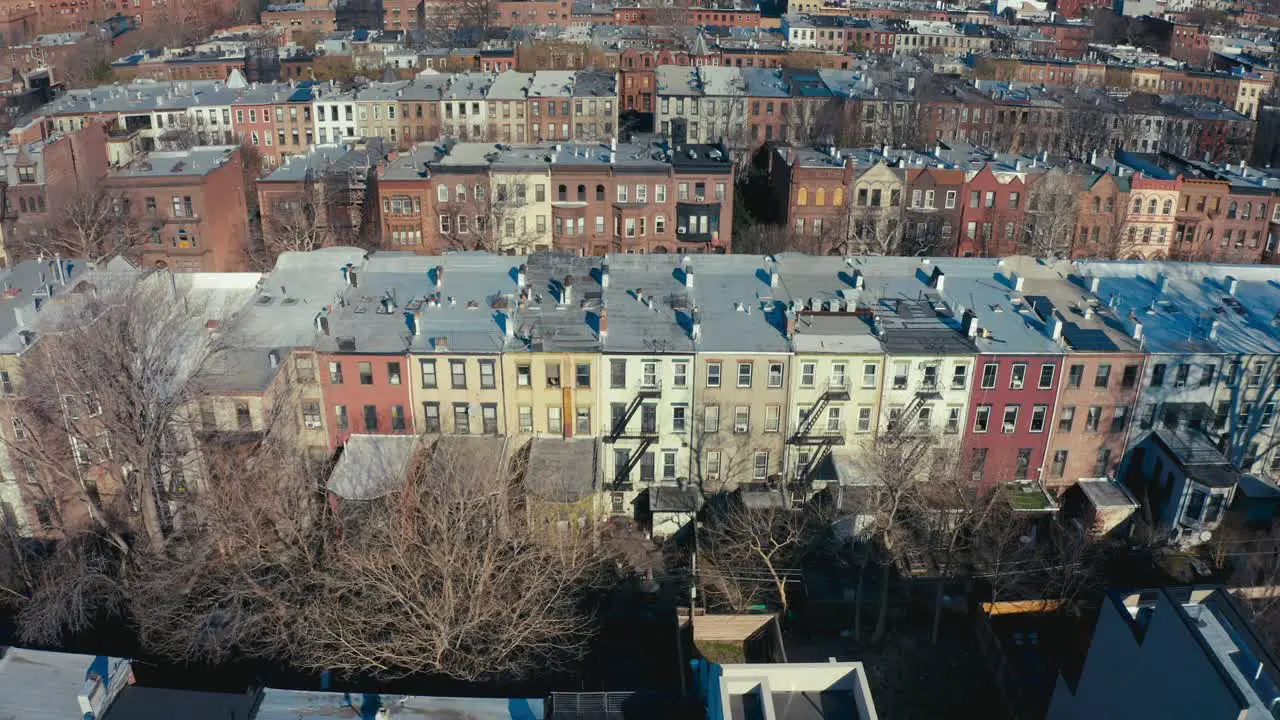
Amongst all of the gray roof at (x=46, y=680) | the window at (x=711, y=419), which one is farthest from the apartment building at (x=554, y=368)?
the gray roof at (x=46, y=680)

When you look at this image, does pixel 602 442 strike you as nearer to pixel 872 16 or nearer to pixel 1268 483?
pixel 1268 483

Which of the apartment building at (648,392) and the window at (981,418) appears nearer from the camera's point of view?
the apartment building at (648,392)

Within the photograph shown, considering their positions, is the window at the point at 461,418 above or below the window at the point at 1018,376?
below

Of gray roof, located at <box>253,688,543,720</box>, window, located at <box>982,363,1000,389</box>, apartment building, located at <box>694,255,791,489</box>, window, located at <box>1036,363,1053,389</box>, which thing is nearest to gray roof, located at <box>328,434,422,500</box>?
gray roof, located at <box>253,688,543,720</box>

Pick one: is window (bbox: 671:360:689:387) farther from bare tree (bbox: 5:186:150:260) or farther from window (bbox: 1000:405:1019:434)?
bare tree (bbox: 5:186:150:260)

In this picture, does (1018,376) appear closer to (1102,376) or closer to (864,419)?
(1102,376)

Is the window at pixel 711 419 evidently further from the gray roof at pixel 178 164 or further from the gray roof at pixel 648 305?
the gray roof at pixel 178 164

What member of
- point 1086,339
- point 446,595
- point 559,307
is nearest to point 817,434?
point 1086,339
